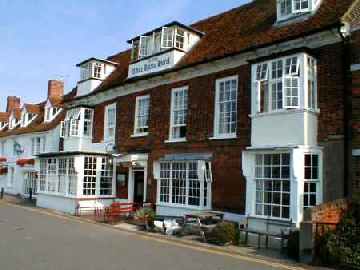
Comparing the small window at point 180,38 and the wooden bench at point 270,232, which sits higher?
the small window at point 180,38

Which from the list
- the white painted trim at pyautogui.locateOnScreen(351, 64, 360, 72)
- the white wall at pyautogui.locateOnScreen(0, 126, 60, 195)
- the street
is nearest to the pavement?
the street

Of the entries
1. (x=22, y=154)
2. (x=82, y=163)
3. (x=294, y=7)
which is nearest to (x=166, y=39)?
(x=294, y=7)

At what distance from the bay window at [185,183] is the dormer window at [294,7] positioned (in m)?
6.59

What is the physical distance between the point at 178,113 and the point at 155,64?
315cm

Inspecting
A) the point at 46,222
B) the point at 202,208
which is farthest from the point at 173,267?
the point at 46,222

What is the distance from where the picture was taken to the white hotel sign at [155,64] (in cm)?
2047

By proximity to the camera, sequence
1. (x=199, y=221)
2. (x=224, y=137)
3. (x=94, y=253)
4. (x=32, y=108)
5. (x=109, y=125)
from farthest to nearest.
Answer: (x=32, y=108) < (x=109, y=125) < (x=224, y=137) < (x=199, y=221) < (x=94, y=253)

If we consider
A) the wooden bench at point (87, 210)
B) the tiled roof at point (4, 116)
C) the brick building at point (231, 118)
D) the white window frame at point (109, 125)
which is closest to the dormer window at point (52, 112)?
the brick building at point (231, 118)

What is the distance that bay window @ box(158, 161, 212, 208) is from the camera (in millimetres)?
17516

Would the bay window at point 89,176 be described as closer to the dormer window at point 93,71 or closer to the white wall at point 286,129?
the dormer window at point 93,71

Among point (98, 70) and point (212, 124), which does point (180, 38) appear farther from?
point (98, 70)

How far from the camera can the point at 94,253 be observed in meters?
11.2

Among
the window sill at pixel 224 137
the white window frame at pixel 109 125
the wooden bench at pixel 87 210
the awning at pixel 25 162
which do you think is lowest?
the wooden bench at pixel 87 210

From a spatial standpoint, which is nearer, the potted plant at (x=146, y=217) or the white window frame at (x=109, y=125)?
the potted plant at (x=146, y=217)
